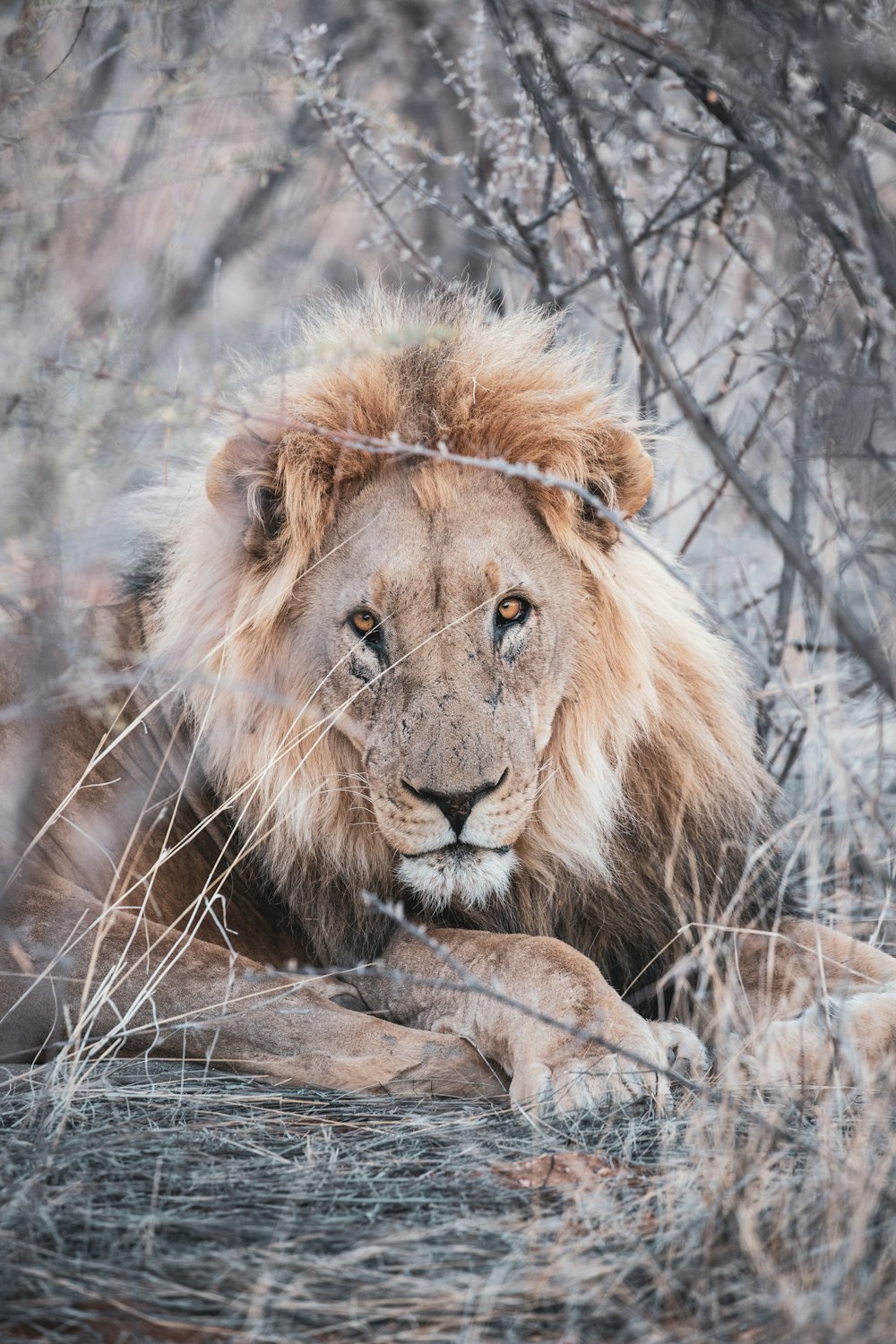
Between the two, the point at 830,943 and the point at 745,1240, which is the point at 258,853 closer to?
the point at 830,943

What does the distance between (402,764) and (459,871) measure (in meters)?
0.26

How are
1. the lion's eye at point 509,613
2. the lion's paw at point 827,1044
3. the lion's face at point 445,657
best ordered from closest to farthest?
the lion's paw at point 827,1044 → the lion's face at point 445,657 → the lion's eye at point 509,613

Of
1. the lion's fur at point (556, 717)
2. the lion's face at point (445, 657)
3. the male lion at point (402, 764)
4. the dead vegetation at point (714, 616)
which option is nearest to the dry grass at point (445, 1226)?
the dead vegetation at point (714, 616)

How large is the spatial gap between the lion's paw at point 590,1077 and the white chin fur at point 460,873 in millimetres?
397

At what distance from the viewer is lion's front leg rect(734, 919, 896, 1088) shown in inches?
94.5

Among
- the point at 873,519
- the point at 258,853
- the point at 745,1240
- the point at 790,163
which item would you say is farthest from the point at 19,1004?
the point at 790,163

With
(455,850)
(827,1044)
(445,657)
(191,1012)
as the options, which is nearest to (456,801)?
(455,850)

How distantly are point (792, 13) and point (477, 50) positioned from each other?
9.47ft

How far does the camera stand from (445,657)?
2857 mm

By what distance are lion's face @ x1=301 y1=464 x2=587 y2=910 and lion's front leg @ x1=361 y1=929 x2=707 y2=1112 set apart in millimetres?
142

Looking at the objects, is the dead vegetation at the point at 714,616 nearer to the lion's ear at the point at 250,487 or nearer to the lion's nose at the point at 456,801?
the lion's ear at the point at 250,487

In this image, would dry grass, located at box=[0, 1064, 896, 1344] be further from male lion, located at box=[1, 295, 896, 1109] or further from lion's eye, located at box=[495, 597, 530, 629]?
lion's eye, located at box=[495, 597, 530, 629]

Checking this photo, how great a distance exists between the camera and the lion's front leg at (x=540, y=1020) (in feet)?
8.00

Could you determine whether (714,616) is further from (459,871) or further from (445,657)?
(459,871)
